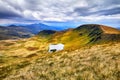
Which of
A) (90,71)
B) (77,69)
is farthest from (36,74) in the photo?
(90,71)

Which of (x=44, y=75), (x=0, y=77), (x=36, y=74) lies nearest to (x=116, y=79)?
(x=44, y=75)

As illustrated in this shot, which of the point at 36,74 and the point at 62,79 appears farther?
the point at 36,74

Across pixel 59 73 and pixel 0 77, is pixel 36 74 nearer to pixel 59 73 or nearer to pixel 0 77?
pixel 59 73

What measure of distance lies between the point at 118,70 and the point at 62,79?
6.62 m

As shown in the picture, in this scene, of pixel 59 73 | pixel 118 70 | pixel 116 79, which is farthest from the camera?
pixel 59 73

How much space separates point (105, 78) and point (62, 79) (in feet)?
16.7

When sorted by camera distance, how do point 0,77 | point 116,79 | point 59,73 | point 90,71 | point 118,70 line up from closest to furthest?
point 116,79 → point 118,70 → point 90,71 → point 59,73 → point 0,77

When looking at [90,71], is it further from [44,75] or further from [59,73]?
[44,75]

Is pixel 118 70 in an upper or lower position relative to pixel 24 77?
upper

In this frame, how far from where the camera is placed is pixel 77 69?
22.9 metres

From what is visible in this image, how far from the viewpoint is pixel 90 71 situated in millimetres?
21219

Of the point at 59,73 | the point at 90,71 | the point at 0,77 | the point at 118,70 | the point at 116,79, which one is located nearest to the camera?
the point at 116,79

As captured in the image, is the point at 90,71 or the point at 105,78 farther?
the point at 90,71

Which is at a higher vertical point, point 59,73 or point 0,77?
point 59,73
